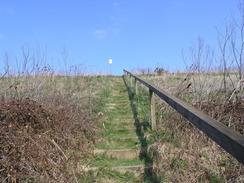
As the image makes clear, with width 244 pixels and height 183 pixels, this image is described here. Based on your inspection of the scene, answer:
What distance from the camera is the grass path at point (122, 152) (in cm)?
363

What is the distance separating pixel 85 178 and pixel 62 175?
0.45 metres

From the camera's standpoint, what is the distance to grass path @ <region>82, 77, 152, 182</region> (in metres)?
3.63

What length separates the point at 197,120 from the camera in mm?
2141

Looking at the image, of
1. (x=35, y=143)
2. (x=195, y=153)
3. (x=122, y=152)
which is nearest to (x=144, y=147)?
(x=122, y=152)

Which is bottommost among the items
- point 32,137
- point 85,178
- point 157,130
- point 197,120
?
point 85,178

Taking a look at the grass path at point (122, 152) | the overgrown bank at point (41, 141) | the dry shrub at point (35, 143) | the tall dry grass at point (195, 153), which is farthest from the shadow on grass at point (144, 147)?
the dry shrub at point (35, 143)

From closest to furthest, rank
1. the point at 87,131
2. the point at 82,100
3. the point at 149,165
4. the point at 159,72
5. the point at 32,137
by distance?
1. the point at 32,137
2. the point at 149,165
3. the point at 87,131
4. the point at 82,100
5. the point at 159,72

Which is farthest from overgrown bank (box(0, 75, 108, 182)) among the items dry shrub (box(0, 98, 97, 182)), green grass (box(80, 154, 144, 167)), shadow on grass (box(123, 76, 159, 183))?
shadow on grass (box(123, 76, 159, 183))

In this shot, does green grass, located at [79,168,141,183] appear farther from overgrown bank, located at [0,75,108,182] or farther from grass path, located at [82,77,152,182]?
overgrown bank, located at [0,75,108,182]

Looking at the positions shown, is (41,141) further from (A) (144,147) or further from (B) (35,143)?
(A) (144,147)

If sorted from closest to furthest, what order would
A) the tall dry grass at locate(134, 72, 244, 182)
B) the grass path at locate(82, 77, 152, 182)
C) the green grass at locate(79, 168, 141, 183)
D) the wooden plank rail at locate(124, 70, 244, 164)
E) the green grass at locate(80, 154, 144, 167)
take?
the wooden plank rail at locate(124, 70, 244, 164), the tall dry grass at locate(134, 72, 244, 182), the green grass at locate(79, 168, 141, 183), the grass path at locate(82, 77, 152, 182), the green grass at locate(80, 154, 144, 167)

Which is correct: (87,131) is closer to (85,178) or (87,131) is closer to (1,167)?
(85,178)

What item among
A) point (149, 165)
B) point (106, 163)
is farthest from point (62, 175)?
point (149, 165)

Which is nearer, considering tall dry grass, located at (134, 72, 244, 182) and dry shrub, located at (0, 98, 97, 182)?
dry shrub, located at (0, 98, 97, 182)
